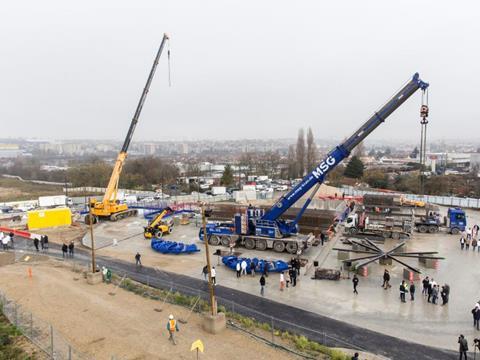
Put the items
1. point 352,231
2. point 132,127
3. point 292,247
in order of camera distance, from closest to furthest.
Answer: point 292,247, point 352,231, point 132,127

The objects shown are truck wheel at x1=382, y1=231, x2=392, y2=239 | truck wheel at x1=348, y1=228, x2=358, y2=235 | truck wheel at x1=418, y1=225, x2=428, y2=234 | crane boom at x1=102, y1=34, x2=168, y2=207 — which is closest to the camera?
truck wheel at x1=382, y1=231, x2=392, y2=239

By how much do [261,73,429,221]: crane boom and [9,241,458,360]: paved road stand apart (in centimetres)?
842

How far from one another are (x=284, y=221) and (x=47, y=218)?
22.7m

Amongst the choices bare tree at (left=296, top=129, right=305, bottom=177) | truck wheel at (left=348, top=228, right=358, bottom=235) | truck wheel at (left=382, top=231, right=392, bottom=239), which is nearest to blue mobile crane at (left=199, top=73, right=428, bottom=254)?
truck wheel at (left=348, top=228, right=358, bottom=235)

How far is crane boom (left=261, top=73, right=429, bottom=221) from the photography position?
68.9ft

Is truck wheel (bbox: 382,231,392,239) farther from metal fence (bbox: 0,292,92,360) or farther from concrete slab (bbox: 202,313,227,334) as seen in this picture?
metal fence (bbox: 0,292,92,360)

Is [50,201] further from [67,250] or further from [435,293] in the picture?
[435,293]

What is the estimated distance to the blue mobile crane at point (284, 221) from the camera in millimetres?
22891

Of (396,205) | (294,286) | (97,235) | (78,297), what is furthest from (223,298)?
(396,205)

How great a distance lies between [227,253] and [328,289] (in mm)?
7831

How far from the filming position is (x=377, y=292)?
711 inches

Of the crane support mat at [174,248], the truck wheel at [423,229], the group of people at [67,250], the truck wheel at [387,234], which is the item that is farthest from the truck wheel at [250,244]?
the truck wheel at [423,229]

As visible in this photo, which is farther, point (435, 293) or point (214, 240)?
point (214, 240)

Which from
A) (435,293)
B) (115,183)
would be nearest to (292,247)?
(435,293)
